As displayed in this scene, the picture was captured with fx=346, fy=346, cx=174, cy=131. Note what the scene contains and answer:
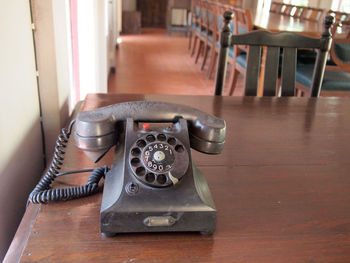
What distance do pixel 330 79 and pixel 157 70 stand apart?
2401 millimetres

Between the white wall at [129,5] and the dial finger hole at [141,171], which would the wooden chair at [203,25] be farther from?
the dial finger hole at [141,171]

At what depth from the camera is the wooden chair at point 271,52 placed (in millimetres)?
1373

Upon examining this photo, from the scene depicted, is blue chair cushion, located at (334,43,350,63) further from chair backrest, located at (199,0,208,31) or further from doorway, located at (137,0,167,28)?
doorway, located at (137,0,167,28)

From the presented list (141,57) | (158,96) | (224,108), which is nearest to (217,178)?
(224,108)

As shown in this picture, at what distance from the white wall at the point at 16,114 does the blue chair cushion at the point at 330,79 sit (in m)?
1.89

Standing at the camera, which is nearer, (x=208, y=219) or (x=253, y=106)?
(x=208, y=219)

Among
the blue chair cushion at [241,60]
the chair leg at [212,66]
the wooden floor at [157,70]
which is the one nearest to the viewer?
the blue chair cushion at [241,60]

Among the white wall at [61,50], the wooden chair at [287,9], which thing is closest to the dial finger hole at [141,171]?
the white wall at [61,50]

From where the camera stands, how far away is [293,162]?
0.79 metres

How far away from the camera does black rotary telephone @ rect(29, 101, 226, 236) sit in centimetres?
49

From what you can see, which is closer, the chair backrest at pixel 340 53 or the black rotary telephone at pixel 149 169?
the black rotary telephone at pixel 149 169

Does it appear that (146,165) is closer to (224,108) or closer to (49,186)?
(49,186)

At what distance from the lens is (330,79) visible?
7.59 feet

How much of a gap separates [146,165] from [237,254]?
0.59ft
